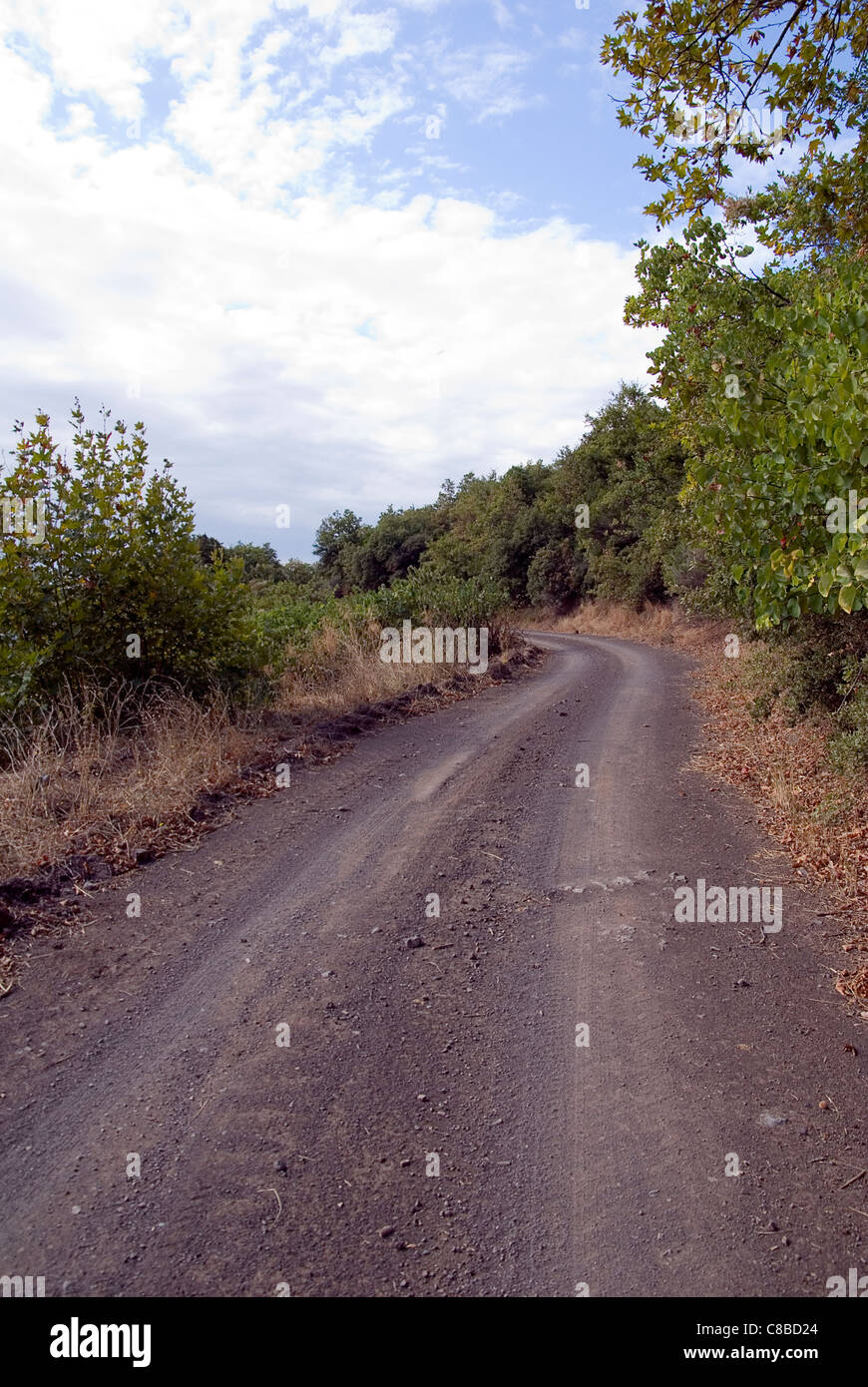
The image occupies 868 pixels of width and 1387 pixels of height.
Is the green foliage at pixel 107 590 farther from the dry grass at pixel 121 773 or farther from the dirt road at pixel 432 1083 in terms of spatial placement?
the dirt road at pixel 432 1083

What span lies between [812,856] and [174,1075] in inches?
176

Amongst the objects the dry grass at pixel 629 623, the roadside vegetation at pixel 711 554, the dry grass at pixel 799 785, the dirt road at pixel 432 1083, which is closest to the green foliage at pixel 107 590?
the roadside vegetation at pixel 711 554

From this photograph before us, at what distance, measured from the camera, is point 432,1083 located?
3428 mm

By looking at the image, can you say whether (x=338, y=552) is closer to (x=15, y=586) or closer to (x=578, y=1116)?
(x=15, y=586)

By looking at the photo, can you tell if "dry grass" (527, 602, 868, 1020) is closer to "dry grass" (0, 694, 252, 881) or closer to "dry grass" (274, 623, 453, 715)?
"dry grass" (274, 623, 453, 715)

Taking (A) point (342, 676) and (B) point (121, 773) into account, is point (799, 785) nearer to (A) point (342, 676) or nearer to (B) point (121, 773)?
(B) point (121, 773)

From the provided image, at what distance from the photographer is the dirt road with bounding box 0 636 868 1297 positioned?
2.57m

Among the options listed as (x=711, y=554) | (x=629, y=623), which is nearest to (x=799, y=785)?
(x=711, y=554)

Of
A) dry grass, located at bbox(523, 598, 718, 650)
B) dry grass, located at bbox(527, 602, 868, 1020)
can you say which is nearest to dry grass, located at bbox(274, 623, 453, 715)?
dry grass, located at bbox(527, 602, 868, 1020)

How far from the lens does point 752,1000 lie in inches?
161

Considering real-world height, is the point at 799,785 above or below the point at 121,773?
below

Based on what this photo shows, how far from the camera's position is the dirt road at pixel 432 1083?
8.45 ft

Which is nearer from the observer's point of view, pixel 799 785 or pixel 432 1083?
pixel 432 1083

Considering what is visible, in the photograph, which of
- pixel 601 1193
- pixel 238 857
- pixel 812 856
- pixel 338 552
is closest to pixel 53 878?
pixel 238 857
